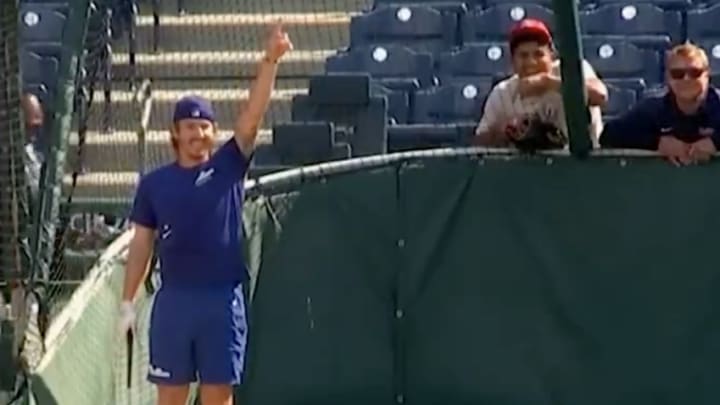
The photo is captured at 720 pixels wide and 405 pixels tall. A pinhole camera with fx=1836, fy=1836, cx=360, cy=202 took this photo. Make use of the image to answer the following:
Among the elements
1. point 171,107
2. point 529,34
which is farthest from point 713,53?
point 529,34

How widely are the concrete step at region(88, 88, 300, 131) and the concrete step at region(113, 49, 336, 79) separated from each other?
0.12 meters

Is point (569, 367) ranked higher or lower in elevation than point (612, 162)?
lower

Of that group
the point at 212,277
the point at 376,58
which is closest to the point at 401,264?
the point at 212,277

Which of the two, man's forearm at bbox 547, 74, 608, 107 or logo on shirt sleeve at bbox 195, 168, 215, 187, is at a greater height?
man's forearm at bbox 547, 74, 608, 107

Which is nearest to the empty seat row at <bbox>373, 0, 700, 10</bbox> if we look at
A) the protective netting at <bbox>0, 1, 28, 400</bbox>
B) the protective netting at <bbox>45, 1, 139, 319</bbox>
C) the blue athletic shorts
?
the protective netting at <bbox>45, 1, 139, 319</bbox>

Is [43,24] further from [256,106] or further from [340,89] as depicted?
[256,106]

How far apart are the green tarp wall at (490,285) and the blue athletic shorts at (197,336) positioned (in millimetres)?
1495

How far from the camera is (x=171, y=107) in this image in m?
11.6

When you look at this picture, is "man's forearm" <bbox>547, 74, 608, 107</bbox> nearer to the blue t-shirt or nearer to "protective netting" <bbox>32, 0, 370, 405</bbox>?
the blue t-shirt

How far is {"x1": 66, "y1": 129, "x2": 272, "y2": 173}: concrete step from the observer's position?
34.0ft

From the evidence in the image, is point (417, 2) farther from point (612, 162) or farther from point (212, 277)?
point (212, 277)

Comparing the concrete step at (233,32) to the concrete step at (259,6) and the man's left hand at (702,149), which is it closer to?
the concrete step at (259,6)

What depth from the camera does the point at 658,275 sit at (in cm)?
775

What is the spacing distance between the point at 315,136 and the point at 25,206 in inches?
154
